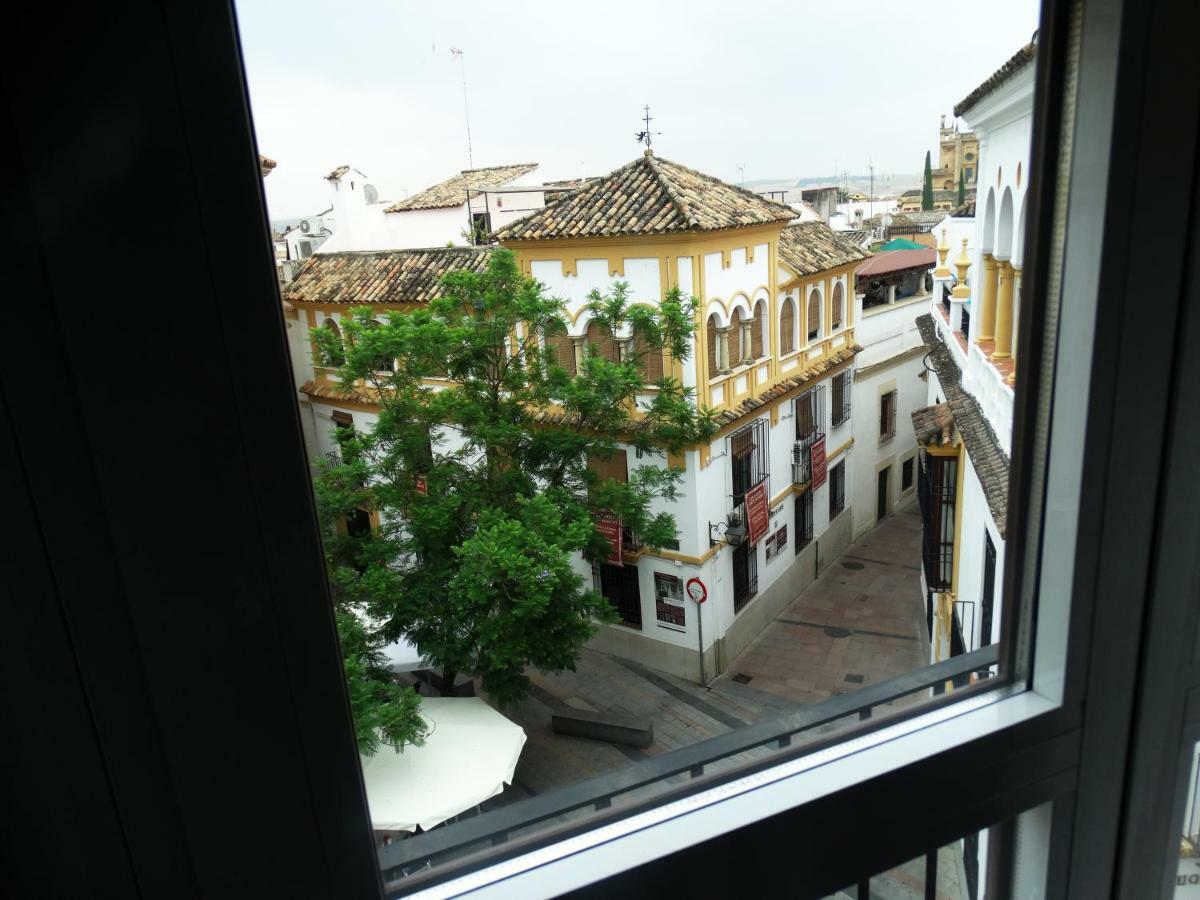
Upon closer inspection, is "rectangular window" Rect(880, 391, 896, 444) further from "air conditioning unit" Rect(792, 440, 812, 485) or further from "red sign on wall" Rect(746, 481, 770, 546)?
"red sign on wall" Rect(746, 481, 770, 546)

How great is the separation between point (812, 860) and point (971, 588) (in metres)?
2.84

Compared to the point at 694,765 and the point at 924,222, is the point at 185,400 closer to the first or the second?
the point at 694,765

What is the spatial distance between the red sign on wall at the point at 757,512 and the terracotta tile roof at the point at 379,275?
6.63ft

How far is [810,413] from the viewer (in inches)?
243

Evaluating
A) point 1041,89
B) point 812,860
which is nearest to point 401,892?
point 812,860

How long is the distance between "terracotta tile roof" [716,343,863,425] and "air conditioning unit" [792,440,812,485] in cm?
40

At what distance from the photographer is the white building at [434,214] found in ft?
18.3

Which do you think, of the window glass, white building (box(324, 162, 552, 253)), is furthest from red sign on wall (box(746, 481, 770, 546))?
white building (box(324, 162, 552, 253))

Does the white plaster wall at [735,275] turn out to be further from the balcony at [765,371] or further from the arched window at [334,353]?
the arched window at [334,353]

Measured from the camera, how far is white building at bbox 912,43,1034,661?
2438 mm

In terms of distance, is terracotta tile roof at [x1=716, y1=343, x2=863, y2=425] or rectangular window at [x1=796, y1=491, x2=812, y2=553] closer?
terracotta tile roof at [x1=716, y1=343, x2=863, y2=425]

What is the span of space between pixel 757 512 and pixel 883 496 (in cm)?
292

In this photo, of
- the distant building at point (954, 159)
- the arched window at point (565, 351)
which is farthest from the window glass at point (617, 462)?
the distant building at point (954, 159)

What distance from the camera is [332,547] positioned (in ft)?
11.4
